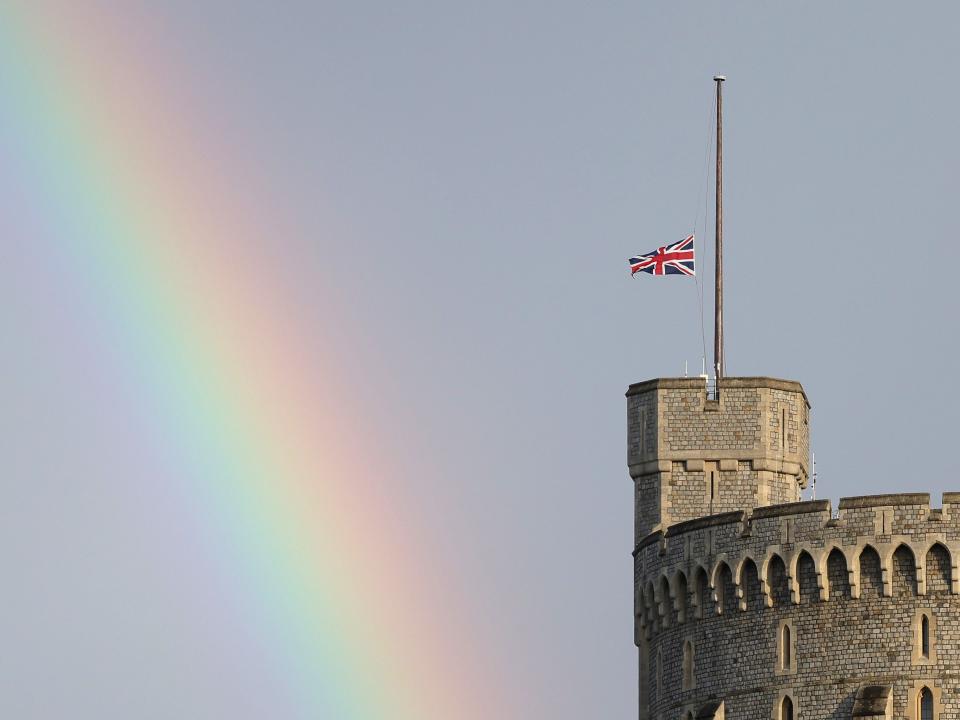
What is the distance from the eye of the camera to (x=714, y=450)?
105625mm

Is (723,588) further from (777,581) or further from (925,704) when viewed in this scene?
(925,704)

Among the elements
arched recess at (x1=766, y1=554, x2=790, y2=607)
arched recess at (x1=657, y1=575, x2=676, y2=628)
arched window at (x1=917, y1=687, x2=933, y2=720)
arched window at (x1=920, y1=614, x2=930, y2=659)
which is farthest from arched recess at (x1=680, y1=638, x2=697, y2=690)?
arched window at (x1=920, y1=614, x2=930, y2=659)

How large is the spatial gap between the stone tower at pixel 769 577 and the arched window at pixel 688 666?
5 cm

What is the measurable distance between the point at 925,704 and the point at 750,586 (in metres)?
7.41

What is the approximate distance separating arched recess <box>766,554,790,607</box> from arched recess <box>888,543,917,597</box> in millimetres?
3756

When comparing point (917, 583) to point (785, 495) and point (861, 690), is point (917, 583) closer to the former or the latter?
point (861, 690)

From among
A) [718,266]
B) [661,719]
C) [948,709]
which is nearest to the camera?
[948,709]

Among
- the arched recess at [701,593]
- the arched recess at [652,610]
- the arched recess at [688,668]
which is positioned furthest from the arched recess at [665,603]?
the arched recess at [701,593]

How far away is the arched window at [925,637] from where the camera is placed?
95.4m

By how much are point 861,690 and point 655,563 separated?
10962 mm

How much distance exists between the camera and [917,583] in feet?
314

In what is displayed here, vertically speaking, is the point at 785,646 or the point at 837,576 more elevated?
the point at 837,576

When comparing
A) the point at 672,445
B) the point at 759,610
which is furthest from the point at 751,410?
the point at 759,610

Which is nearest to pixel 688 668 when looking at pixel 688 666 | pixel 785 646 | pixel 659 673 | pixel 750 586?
pixel 688 666
